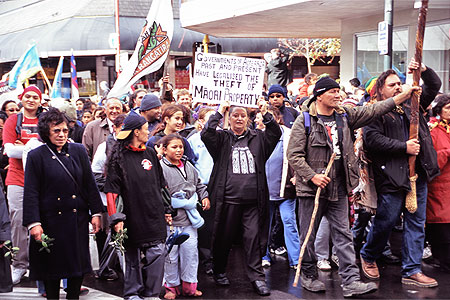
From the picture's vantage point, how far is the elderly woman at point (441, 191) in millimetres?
6953

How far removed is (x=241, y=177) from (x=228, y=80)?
1.10m

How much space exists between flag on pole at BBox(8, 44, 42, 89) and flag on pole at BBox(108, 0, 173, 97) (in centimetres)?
649

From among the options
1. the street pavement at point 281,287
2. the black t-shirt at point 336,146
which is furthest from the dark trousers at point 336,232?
the street pavement at point 281,287

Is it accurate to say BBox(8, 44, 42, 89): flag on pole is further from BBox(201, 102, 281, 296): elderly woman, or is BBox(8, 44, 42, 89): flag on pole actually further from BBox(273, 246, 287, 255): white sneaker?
BBox(201, 102, 281, 296): elderly woman

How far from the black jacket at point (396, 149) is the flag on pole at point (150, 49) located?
4.29 m

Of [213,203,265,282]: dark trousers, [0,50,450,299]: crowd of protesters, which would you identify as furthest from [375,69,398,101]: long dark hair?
[213,203,265,282]: dark trousers

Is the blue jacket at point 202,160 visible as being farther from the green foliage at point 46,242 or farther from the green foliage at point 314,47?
the green foliage at point 314,47

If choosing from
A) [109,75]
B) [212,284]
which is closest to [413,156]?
[212,284]

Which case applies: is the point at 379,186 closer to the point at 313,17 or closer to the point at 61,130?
the point at 61,130

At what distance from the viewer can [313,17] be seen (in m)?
17.0

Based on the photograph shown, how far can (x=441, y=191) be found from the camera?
697cm

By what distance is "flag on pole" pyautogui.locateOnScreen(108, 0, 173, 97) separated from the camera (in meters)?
9.80

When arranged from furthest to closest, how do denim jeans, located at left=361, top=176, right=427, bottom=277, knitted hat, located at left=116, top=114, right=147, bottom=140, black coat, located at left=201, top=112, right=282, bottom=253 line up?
black coat, located at left=201, top=112, right=282, bottom=253 → denim jeans, located at left=361, top=176, right=427, bottom=277 → knitted hat, located at left=116, top=114, right=147, bottom=140

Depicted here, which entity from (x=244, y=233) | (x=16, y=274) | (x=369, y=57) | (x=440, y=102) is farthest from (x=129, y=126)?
(x=369, y=57)
